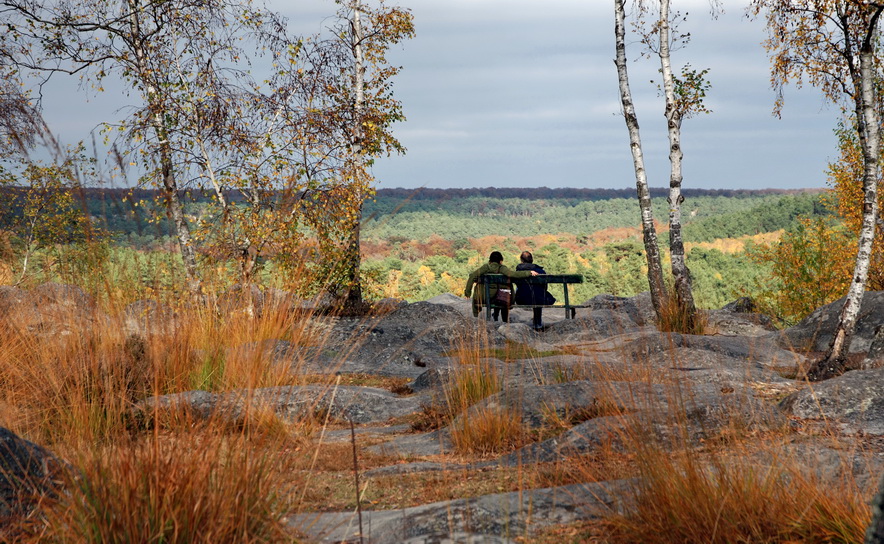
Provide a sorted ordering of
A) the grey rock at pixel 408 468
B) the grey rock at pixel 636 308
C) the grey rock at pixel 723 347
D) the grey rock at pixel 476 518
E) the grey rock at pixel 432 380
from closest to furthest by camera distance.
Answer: the grey rock at pixel 476 518, the grey rock at pixel 408 468, the grey rock at pixel 432 380, the grey rock at pixel 723 347, the grey rock at pixel 636 308

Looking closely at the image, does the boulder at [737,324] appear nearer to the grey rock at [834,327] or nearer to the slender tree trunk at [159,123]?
the grey rock at [834,327]

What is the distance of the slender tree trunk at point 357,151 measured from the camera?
1213 cm

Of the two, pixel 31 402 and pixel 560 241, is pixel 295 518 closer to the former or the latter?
pixel 31 402

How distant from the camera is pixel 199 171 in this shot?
37.5 feet

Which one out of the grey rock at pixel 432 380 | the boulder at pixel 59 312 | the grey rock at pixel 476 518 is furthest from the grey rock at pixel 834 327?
the boulder at pixel 59 312

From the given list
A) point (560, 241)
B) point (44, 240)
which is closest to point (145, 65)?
point (44, 240)

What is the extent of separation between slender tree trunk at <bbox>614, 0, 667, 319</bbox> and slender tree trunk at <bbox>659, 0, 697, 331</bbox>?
11.1 inches

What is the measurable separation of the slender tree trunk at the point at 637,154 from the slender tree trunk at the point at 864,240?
4018 millimetres

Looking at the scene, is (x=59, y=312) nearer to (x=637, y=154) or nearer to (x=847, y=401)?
(x=847, y=401)

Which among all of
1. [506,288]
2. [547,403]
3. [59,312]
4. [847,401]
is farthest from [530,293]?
[59,312]

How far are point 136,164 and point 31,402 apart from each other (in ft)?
23.5

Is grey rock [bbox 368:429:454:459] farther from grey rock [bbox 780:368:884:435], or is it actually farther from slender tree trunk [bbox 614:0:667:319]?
slender tree trunk [bbox 614:0:667:319]

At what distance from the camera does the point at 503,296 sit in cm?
1187

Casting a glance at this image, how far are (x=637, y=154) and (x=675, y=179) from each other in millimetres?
706
